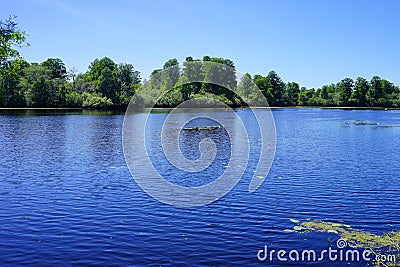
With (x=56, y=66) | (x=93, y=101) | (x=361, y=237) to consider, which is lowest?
(x=361, y=237)

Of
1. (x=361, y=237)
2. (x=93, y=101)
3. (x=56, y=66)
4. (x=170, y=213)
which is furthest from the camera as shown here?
(x=56, y=66)

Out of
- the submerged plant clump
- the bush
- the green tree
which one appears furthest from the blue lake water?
the green tree

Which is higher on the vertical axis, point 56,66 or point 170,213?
point 56,66

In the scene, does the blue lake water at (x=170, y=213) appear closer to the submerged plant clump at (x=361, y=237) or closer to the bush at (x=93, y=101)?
the submerged plant clump at (x=361, y=237)

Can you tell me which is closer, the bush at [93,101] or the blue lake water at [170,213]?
the blue lake water at [170,213]

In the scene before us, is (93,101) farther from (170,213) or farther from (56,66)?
(170,213)

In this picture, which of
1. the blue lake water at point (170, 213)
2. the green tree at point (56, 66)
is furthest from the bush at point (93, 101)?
the blue lake water at point (170, 213)

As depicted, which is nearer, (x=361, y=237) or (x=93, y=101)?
(x=361, y=237)

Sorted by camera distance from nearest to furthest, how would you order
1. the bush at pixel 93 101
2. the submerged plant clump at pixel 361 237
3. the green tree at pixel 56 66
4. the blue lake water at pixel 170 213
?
the submerged plant clump at pixel 361 237 < the blue lake water at pixel 170 213 < the bush at pixel 93 101 < the green tree at pixel 56 66

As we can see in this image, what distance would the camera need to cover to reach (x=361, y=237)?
1377 centimetres

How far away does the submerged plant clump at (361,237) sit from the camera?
1239 centimetres

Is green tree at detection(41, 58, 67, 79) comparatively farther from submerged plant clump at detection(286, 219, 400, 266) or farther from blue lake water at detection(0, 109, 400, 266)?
submerged plant clump at detection(286, 219, 400, 266)

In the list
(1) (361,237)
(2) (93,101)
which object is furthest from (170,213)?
(2) (93,101)

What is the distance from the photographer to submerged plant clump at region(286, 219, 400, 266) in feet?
40.7
